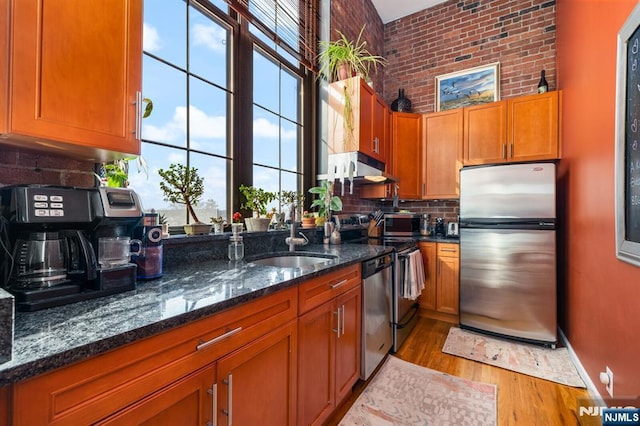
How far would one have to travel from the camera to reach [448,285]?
3092mm

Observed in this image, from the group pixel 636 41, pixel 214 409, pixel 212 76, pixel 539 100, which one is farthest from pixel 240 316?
pixel 539 100

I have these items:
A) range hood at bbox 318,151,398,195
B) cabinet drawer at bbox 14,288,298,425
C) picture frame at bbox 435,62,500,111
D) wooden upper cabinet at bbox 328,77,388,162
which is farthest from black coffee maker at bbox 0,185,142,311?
picture frame at bbox 435,62,500,111

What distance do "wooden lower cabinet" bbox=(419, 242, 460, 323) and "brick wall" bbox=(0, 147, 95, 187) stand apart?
3.03m

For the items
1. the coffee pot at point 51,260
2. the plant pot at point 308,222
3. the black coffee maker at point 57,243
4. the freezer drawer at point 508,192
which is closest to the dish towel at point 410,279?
the freezer drawer at point 508,192

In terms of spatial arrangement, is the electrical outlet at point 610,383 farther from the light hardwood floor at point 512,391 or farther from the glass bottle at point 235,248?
the glass bottle at point 235,248

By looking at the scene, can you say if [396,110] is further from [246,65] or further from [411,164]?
[246,65]

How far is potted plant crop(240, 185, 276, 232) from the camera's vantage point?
1957 mm

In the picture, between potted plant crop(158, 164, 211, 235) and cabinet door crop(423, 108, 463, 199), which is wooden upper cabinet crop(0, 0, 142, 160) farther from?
cabinet door crop(423, 108, 463, 199)

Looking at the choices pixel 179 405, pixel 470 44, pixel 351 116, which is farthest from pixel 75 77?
pixel 470 44

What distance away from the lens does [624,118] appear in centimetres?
131

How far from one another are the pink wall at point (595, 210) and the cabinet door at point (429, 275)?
44.4 inches

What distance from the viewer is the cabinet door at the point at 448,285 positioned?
120 inches

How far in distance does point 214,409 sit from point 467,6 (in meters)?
4.79

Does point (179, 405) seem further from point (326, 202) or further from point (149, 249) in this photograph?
point (326, 202)
